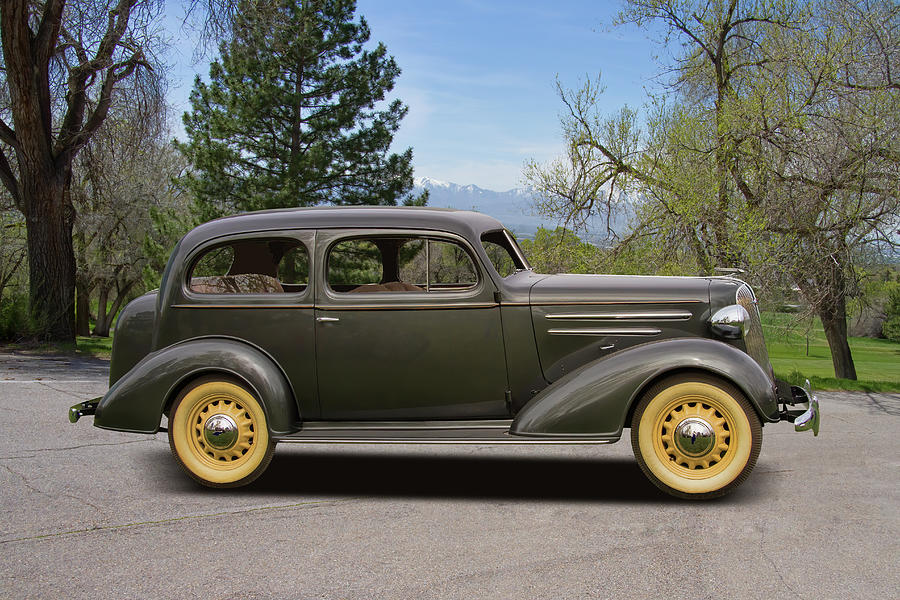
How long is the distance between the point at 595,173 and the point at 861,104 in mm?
5283

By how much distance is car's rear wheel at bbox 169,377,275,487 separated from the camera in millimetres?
4793

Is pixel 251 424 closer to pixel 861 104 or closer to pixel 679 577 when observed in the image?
pixel 679 577

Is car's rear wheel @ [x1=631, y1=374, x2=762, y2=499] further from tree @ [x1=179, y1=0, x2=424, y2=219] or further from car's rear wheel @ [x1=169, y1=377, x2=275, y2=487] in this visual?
tree @ [x1=179, y1=0, x2=424, y2=219]

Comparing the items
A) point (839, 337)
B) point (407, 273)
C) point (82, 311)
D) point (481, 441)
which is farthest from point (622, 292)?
point (82, 311)

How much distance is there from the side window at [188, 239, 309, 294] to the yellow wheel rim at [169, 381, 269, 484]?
75cm

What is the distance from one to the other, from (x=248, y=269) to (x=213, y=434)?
137 centimetres

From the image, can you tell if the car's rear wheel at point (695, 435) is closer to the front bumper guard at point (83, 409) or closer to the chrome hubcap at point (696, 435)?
the chrome hubcap at point (696, 435)

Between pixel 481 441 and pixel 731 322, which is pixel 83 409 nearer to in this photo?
pixel 481 441

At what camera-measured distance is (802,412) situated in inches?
185

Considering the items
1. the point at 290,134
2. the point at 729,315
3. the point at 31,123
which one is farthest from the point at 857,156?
the point at 290,134

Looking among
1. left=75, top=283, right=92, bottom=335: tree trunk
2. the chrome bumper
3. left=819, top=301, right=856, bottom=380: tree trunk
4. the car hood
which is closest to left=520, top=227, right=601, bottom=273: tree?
left=819, top=301, right=856, bottom=380: tree trunk

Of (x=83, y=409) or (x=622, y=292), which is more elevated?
(x=622, y=292)

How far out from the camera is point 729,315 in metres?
4.70

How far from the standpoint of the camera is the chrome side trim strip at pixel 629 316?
4.77 meters
